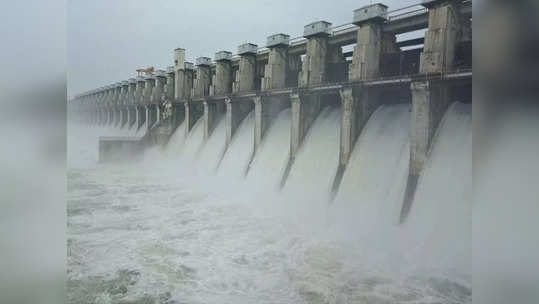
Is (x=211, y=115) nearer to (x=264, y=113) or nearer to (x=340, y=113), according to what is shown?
(x=264, y=113)

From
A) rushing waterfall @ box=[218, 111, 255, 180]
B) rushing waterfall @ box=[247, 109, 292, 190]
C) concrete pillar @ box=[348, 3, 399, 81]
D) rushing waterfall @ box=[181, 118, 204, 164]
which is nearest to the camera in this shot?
concrete pillar @ box=[348, 3, 399, 81]

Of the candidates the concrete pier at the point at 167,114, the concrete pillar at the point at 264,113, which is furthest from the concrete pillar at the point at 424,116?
the concrete pier at the point at 167,114

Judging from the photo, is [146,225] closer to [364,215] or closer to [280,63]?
[364,215]

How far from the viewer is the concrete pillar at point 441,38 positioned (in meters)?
4.65

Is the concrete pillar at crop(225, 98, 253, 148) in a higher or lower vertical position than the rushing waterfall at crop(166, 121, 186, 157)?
higher

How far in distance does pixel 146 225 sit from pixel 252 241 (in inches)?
55.2

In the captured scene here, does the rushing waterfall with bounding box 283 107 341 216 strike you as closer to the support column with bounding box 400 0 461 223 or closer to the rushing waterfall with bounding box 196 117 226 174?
the support column with bounding box 400 0 461 223

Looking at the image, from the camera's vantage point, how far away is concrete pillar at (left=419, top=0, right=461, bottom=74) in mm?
4648

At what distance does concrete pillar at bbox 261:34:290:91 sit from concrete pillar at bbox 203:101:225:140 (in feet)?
8.15

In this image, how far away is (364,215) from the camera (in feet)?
16.1

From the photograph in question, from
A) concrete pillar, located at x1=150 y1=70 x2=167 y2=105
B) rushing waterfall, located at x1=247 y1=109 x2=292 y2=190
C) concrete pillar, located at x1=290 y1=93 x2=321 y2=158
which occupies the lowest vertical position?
rushing waterfall, located at x1=247 y1=109 x2=292 y2=190

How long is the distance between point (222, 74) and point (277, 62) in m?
2.61

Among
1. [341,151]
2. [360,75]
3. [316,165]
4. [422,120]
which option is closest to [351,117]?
[341,151]

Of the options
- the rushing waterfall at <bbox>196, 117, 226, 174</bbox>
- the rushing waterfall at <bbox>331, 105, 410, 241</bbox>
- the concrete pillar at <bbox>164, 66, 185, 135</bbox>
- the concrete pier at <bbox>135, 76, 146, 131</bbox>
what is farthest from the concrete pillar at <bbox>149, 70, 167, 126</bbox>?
the rushing waterfall at <bbox>331, 105, 410, 241</bbox>
